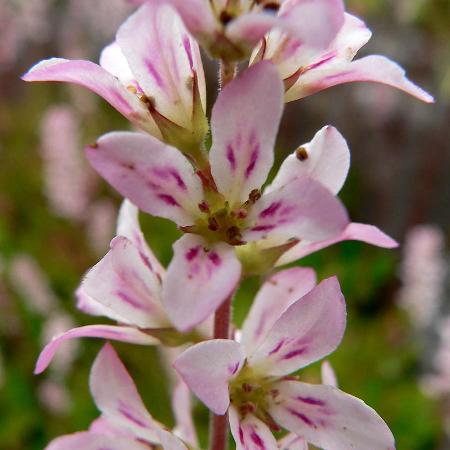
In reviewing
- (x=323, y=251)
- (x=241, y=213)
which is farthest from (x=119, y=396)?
(x=323, y=251)

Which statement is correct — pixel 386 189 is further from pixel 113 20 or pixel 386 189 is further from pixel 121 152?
pixel 121 152

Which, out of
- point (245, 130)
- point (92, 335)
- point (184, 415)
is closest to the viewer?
point (245, 130)

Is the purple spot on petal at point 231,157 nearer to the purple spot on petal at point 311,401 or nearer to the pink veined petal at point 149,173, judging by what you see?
the pink veined petal at point 149,173

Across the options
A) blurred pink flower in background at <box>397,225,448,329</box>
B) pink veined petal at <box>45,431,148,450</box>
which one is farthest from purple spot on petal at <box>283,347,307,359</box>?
blurred pink flower in background at <box>397,225,448,329</box>

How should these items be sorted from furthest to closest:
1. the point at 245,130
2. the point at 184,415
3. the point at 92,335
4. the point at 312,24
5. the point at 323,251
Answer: the point at 323,251
the point at 184,415
the point at 92,335
the point at 245,130
the point at 312,24

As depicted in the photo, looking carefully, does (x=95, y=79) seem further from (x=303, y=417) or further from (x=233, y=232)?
(x=303, y=417)

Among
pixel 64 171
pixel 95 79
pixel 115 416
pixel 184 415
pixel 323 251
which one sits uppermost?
pixel 95 79

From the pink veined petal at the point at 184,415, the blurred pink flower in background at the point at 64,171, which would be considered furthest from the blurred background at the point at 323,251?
the pink veined petal at the point at 184,415
